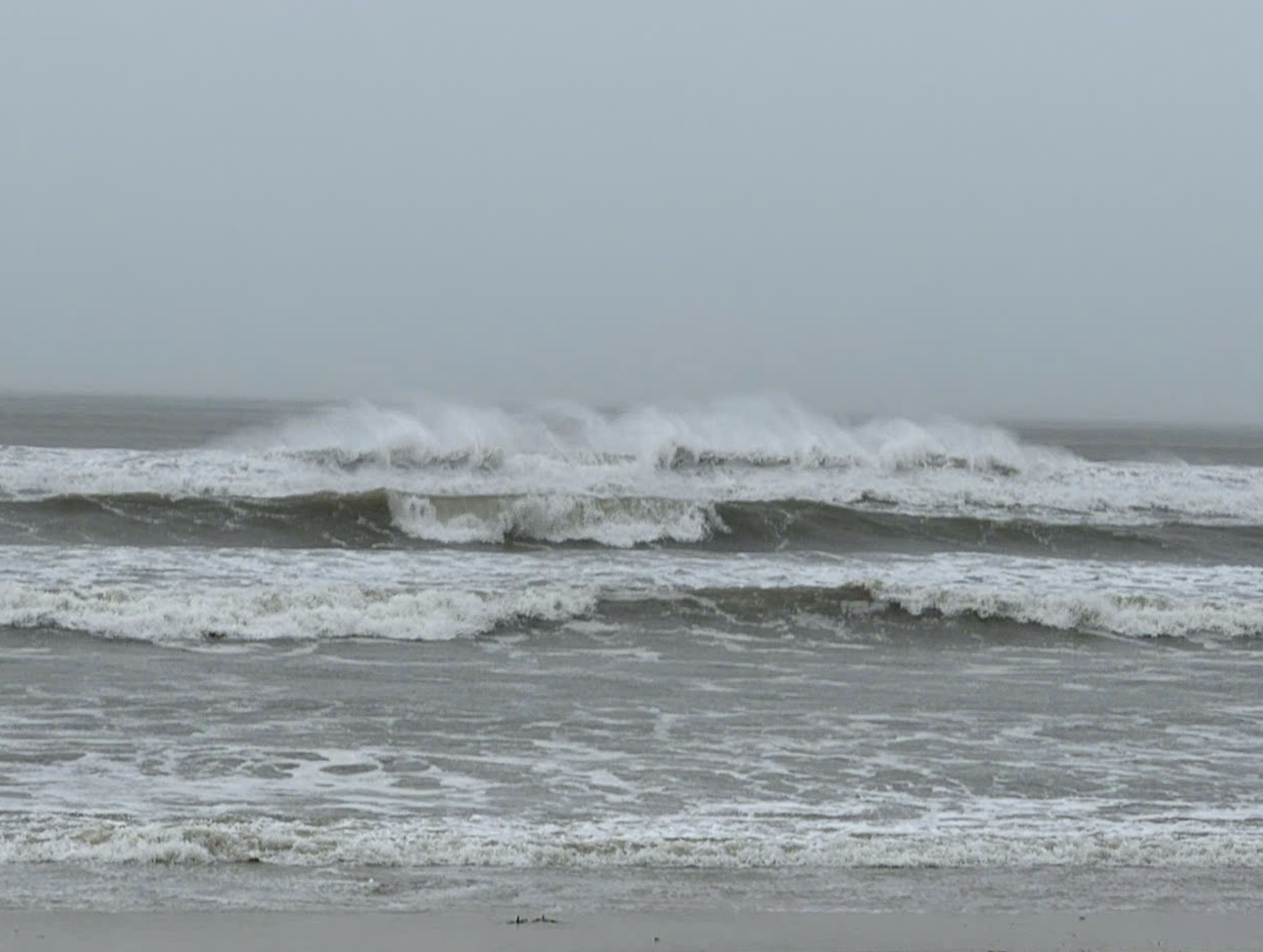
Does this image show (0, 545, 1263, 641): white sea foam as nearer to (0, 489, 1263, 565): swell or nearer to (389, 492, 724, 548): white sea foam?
(0, 489, 1263, 565): swell

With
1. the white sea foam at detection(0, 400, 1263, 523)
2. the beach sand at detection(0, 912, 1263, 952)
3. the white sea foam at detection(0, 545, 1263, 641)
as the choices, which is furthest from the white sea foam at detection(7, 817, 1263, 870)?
the white sea foam at detection(0, 400, 1263, 523)

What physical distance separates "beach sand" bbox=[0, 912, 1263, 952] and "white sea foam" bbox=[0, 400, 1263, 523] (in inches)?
599

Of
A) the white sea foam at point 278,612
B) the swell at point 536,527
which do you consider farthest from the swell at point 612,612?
the swell at point 536,527

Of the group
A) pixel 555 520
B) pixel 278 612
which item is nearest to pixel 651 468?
pixel 555 520

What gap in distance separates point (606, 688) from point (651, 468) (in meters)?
16.5

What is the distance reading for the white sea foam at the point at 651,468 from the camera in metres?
23.4

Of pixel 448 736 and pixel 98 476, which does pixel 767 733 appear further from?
pixel 98 476

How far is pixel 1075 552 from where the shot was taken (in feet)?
71.5

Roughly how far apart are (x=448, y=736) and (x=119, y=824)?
9.13 ft

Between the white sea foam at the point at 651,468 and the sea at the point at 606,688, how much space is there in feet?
0.57

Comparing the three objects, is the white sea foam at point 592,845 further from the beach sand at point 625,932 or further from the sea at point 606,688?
the beach sand at point 625,932

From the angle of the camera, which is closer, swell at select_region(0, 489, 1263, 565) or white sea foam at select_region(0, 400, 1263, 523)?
swell at select_region(0, 489, 1263, 565)

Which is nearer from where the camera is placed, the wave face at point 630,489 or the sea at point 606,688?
the sea at point 606,688

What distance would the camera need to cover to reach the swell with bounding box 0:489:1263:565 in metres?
20.1
